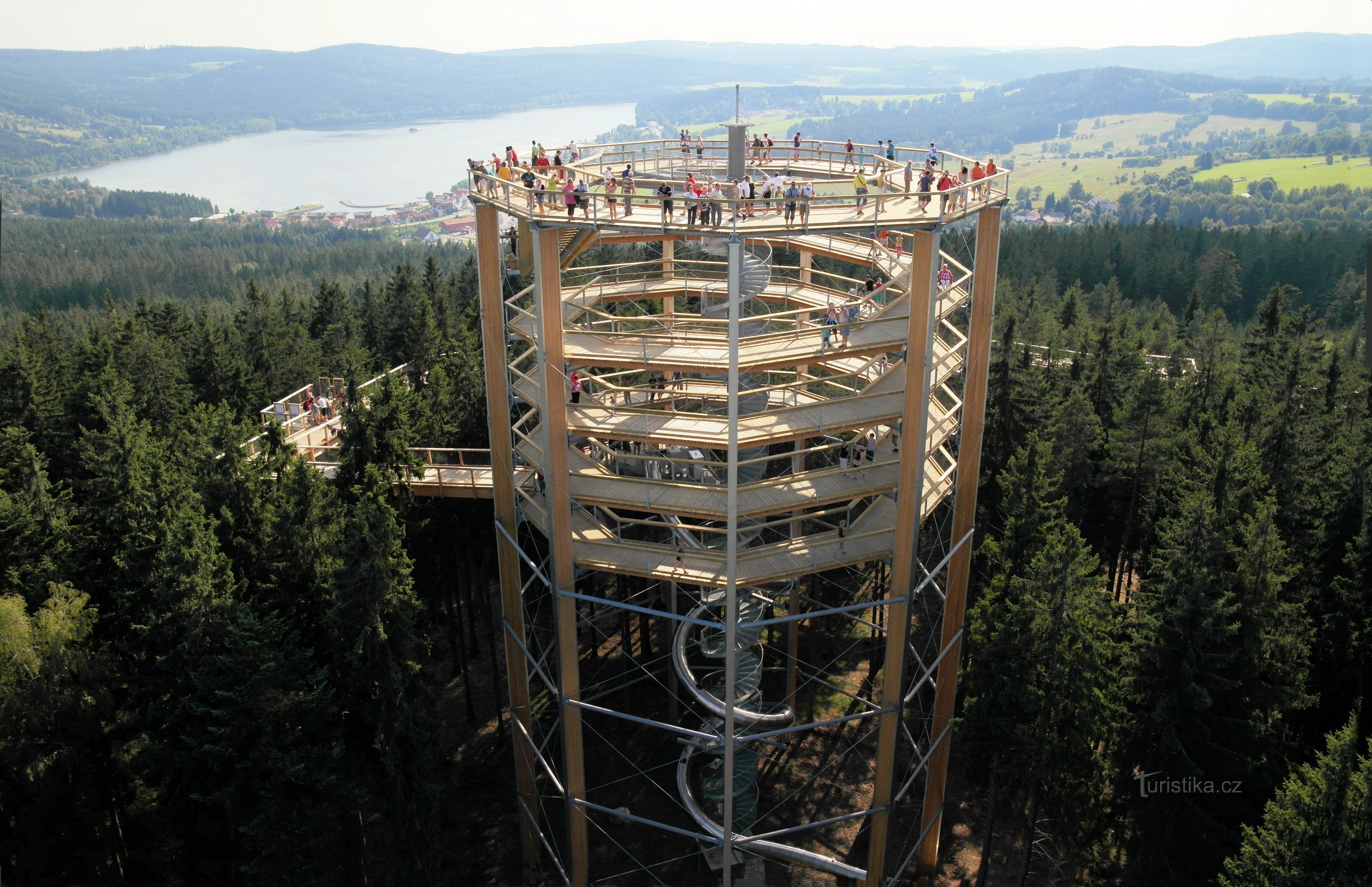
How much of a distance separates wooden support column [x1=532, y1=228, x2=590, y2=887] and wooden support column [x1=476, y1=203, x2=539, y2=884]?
2.10 m

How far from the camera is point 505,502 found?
30328mm

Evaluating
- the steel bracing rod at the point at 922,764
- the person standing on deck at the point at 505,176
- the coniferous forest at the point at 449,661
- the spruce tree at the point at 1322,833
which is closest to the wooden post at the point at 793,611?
the steel bracing rod at the point at 922,764

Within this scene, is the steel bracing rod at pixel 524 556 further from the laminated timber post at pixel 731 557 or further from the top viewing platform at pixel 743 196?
the top viewing platform at pixel 743 196

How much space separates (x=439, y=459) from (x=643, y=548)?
13859 mm

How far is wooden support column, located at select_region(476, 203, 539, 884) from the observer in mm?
27703

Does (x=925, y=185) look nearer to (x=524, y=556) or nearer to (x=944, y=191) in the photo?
(x=944, y=191)

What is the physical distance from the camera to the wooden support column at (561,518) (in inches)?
993

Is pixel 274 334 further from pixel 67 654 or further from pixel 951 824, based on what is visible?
pixel 951 824

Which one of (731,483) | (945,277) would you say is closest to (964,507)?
(945,277)

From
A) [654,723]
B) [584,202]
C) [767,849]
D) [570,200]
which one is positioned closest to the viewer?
[570,200]

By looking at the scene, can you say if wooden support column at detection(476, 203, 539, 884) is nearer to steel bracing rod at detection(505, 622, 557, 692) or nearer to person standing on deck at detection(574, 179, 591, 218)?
A: steel bracing rod at detection(505, 622, 557, 692)

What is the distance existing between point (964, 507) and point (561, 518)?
501 inches

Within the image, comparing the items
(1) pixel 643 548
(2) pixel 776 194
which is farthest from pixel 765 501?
(2) pixel 776 194

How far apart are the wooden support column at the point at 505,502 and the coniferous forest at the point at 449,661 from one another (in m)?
2.71
